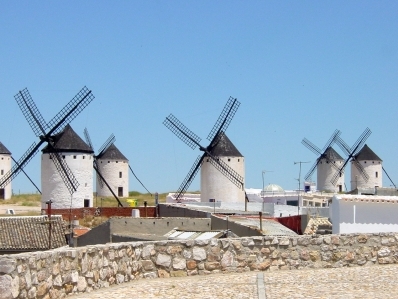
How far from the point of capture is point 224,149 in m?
45.2

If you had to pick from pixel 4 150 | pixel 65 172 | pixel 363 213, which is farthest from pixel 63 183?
pixel 363 213

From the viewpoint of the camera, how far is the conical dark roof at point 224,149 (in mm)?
44875

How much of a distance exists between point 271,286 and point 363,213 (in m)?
7.34

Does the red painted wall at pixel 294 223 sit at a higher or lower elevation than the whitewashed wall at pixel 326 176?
lower

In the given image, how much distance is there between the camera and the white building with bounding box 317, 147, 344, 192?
6412 centimetres

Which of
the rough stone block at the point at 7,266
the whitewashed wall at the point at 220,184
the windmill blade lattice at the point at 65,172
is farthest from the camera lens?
the whitewashed wall at the point at 220,184

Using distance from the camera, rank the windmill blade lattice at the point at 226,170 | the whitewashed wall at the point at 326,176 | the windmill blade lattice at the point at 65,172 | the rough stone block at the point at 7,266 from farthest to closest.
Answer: the whitewashed wall at the point at 326,176 < the windmill blade lattice at the point at 226,170 < the windmill blade lattice at the point at 65,172 < the rough stone block at the point at 7,266

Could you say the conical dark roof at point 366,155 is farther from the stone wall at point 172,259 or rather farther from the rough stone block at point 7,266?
the rough stone block at point 7,266

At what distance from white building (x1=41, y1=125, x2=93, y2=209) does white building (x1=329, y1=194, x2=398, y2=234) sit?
27.6 meters

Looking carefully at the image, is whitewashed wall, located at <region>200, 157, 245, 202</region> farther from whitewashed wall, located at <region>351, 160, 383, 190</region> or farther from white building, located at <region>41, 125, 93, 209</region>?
whitewashed wall, located at <region>351, 160, 383, 190</region>

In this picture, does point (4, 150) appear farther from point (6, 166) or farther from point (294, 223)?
point (294, 223)

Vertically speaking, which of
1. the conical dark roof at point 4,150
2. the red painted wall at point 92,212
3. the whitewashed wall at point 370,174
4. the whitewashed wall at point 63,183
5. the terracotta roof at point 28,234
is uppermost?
the conical dark roof at point 4,150

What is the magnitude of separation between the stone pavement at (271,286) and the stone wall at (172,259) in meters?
0.13

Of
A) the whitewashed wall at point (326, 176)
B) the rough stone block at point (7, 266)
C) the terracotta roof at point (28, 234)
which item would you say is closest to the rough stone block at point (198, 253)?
the rough stone block at point (7, 266)
